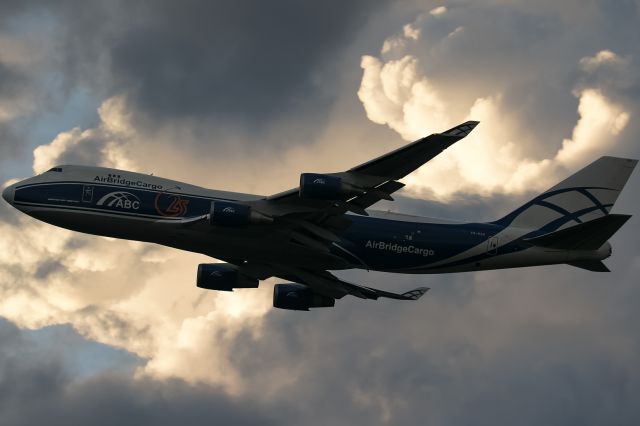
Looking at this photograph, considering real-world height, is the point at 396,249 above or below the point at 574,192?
below

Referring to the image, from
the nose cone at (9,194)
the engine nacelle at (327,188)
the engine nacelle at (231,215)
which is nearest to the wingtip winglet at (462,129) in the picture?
the engine nacelle at (327,188)

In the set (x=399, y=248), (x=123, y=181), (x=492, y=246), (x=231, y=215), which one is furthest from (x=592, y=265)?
(x=123, y=181)

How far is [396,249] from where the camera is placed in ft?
184

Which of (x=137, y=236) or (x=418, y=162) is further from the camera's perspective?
(x=137, y=236)

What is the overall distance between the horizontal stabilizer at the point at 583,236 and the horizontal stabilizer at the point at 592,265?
970 millimetres

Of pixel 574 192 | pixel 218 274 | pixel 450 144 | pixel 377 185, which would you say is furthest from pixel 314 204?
pixel 574 192

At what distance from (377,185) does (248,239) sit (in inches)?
323

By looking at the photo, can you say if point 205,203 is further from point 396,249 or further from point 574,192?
point 574,192

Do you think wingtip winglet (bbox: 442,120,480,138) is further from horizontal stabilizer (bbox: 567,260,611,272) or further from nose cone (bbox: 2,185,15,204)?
nose cone (bbox: 2,185,15,204)

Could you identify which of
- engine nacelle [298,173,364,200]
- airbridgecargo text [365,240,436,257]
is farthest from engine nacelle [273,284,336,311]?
engine nacelle [298,173,364,200]

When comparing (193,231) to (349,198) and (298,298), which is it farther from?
(298,298)

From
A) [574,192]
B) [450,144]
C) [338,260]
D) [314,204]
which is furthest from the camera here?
[574,192]

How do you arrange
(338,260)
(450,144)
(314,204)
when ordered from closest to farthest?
(450,144) → (314,204) → (338,260)

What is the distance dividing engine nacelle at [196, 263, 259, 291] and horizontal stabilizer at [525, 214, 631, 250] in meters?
17.8
